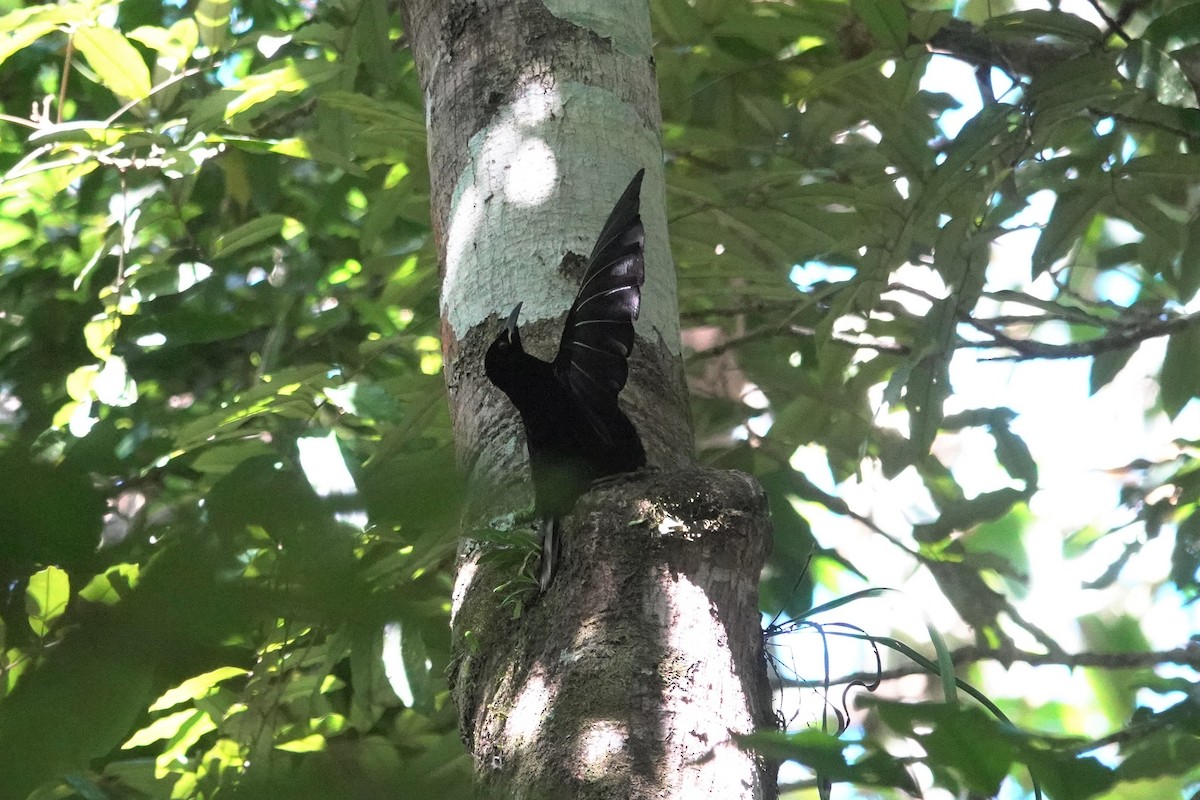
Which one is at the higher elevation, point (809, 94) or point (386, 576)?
point (809, 94)

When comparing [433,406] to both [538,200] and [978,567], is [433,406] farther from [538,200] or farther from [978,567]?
[978,567]

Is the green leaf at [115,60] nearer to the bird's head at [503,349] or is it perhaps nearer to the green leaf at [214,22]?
the green leaf at [214,22]

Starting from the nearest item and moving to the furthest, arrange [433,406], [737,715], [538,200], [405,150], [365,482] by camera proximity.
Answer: [365,482] → [737,715] → [538,200] → [433,406] → [405,150]

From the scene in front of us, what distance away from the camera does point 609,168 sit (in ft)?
5.01

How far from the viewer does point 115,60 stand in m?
2.28

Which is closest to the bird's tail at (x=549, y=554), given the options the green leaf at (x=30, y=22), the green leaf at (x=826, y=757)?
the green leaf at (x=826, y=757)

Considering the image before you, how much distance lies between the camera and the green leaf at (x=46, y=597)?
44 cm

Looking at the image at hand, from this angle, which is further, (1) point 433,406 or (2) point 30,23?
(2) point 30,23

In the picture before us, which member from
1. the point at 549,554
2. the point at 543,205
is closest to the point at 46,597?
the point at 549,554

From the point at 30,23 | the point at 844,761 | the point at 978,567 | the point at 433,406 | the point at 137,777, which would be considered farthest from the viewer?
the point at 978,567

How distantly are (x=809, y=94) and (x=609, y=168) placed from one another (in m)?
0.92

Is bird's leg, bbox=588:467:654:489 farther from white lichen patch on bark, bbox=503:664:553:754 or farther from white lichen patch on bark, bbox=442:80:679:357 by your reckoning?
white lichen patch on bark, bbox=442:80:679:357

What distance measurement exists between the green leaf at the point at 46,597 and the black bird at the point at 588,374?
2.55ft

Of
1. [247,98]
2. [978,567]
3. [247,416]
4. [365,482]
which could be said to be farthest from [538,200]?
[978,567]
